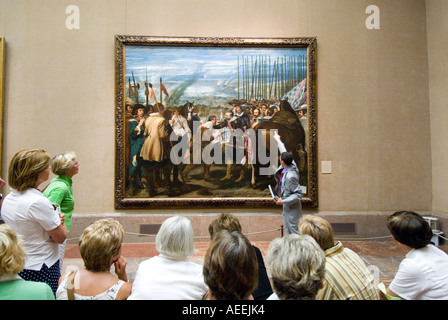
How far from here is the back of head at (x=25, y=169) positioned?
2773 millimetres

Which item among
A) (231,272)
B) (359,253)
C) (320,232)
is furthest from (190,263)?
(359,253)

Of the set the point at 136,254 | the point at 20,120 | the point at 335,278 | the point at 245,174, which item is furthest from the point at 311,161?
the point at 20,120

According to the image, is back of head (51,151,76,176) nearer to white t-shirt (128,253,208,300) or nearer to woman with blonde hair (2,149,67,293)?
woman with blonde hair (2,149,67,293)

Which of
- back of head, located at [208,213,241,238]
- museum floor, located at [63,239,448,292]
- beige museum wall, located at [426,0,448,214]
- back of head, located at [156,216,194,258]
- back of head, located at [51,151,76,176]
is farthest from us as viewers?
beige museum wall, located at [426,0,448,214]

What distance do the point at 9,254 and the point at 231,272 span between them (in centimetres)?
129

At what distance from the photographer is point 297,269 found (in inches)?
69.7

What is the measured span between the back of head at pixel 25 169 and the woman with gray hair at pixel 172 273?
1371mm

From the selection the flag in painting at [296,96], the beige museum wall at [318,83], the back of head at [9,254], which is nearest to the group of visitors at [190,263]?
the back of head at [9,254]

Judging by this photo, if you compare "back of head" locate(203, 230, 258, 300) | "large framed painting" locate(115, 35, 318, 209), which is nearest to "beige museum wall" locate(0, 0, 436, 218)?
"large framed painting" locate(115, 35, 318, 209)

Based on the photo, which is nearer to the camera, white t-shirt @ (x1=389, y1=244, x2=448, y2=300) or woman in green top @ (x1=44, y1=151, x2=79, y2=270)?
white t-shirt @ (x1=389, y1=244, x2=448, y2=300)

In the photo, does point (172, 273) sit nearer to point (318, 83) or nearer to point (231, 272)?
point (231, 272)

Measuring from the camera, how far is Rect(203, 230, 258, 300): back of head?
1827 mm

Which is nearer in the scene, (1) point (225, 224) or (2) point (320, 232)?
(2) point (320, 232)

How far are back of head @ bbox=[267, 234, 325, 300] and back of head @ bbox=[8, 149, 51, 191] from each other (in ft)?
7.39
